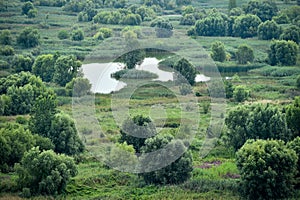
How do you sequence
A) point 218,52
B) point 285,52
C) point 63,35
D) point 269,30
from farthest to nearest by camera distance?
point 63,35 → point 269,30 → point 218,52 → point 285,52

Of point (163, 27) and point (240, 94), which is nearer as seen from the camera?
point (240, 94)

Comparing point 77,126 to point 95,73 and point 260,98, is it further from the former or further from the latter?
point 95,73

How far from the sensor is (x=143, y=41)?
87688 millimetres

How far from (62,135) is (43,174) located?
22.5 ft

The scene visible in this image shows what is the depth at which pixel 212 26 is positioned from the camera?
99875mm

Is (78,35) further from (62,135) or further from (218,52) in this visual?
→ (62,135)

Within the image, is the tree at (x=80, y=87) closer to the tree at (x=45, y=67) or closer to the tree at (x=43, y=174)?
the tree at (x=45, y=67)

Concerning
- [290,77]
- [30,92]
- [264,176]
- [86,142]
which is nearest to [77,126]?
[86,142]

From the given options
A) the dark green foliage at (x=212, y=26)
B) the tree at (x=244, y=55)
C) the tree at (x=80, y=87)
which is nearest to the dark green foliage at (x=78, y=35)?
the dark green foliage at (x=212, y=26)

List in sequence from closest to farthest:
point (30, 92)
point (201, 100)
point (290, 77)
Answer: point (30, 92)
point (201, 100)
point (290, 77)

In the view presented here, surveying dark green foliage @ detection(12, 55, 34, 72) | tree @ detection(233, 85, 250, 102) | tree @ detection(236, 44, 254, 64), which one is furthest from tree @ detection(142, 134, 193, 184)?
tree @ detection(236, 44, 254, 64)

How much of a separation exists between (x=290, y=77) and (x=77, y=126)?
34.1 metres

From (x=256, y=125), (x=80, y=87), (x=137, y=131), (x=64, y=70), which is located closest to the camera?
(x=137, y=131)

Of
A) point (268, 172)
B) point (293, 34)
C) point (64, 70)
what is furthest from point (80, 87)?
point (293, 34)
